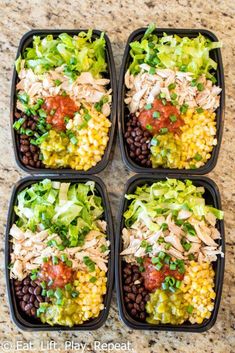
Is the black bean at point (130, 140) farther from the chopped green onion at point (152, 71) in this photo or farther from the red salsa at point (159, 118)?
the chopped green onion at point (152, 71)

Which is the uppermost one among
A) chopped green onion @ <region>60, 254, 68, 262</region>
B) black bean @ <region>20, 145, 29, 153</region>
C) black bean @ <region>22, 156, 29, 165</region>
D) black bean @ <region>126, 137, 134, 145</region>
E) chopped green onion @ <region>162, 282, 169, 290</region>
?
black bean @ <region>126, 137, 134, 145</region>

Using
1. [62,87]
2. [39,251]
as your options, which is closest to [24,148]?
[62,87]

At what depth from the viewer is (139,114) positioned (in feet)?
8.16

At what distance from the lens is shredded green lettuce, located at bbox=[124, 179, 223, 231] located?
2410 mm

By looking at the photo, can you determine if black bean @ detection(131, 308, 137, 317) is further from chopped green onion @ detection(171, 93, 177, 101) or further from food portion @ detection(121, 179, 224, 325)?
chopped green onion @ detection(171, 93, 177, 101)

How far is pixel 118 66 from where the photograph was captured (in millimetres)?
2701

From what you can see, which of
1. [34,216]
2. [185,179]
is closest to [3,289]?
[34,216]

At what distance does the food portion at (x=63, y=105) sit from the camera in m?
2.46

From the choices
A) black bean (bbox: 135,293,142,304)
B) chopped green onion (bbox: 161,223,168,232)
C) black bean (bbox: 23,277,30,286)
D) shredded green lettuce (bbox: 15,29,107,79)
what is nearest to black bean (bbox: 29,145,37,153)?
shredded green lettuce (bbox: 15,29,107,79)

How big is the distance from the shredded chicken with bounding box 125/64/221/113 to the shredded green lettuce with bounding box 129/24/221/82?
0.04 metres

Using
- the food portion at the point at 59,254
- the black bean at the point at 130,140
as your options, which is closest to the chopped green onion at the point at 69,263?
the food portion at the point at 59,254

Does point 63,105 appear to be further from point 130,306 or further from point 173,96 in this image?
point 130,306

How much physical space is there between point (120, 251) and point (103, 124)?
1.95 ft

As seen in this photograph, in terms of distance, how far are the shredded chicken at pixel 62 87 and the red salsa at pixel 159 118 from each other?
7.5 inches
